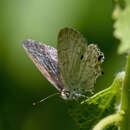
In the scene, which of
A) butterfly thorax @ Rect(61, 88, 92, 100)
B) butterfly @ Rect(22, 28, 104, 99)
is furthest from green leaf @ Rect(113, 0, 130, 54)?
butterfly thorax @ Rect(61, 88, 92, 100)

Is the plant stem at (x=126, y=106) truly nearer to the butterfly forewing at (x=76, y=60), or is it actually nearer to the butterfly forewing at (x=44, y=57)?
the butterfly forewing at (x=76, y=60)

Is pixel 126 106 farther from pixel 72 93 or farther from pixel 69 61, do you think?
pixel 72 93

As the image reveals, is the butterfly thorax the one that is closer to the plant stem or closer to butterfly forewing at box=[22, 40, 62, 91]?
butterfly forewing at box=[22, 40, 62, 91]

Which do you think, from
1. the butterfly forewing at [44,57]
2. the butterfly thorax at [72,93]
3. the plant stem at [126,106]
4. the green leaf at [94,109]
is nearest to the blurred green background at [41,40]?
the butterfly thorax at [72,93]

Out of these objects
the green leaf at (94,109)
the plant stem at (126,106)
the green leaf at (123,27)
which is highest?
the green leaf at (123,27)

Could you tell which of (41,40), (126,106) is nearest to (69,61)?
(41,40)

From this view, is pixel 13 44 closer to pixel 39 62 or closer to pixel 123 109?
pixel 39 62
